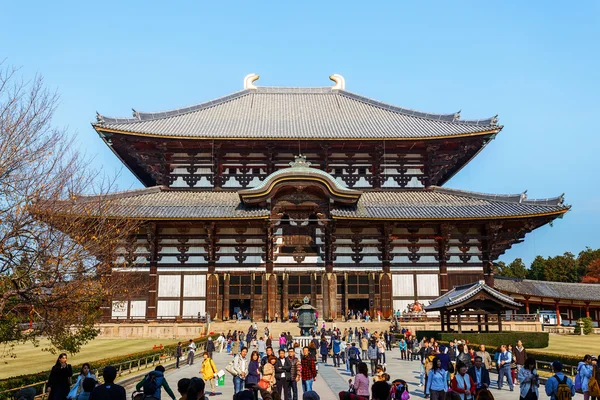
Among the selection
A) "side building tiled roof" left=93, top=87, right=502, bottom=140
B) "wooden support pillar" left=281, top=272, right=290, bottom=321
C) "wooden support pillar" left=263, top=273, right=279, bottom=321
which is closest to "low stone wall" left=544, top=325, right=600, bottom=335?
"side building tiled roof" left=93, top=87, right=502, bottom=140

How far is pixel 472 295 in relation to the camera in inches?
1077

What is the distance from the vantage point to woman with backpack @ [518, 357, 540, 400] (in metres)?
11.4

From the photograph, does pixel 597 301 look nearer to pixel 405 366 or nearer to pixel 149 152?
pixel 405 366

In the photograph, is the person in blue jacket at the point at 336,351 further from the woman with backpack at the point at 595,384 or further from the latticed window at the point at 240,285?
the latticed window at the point at 240,285

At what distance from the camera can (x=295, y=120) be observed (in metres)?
50.5

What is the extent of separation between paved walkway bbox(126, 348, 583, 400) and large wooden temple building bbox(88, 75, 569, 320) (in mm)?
13112

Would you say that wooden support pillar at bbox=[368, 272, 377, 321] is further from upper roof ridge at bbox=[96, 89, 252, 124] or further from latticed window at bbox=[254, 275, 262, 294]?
upper roof ridge at bbox=[96, 89, 252, 124]

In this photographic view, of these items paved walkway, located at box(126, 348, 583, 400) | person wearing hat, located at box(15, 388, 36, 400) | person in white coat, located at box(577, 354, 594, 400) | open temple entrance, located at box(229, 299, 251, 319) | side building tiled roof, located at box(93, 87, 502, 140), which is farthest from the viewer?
side building tiled roof, located at box(93, 87, 502, 140)

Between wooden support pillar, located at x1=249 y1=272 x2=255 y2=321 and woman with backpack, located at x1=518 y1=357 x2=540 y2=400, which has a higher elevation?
wooden support pillar, located at x1=249 y1=272 x2=255 y2=321

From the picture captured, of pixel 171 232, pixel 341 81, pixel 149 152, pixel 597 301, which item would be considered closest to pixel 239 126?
pixel 149 152

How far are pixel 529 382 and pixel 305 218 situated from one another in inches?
1252

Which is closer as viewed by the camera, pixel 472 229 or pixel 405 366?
pixel 405 366

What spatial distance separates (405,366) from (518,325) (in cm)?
1815

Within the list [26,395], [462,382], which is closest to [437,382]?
[462,382]
